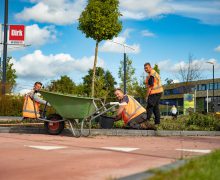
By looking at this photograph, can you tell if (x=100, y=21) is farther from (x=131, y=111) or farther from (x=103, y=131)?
(x=103, y=131)

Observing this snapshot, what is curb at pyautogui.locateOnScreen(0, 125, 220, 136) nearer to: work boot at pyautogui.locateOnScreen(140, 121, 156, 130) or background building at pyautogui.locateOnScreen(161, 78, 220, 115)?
work boot at pyautogui.locateOnScreen(140, 121, 156, 130)

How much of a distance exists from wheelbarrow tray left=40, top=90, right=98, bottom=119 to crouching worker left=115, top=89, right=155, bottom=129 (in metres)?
1.09

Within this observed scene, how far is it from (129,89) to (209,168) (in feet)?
125

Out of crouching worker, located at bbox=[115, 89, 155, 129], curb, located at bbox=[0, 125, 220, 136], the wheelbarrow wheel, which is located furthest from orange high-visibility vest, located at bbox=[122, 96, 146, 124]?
the wheelbarrow wheel

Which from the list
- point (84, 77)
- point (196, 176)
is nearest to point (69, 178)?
point (196, 176)

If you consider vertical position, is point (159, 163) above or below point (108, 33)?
below

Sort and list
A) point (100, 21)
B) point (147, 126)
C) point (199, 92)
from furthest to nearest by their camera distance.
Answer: point (199, 92), point (100, 21), point (147, 126)

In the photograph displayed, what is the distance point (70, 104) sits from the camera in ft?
31.1

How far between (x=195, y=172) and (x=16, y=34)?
23.4 meters

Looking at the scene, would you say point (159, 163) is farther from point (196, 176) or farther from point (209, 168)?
point (196, 176)

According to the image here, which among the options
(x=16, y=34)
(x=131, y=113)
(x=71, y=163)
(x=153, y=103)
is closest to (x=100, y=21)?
(x=16, y=34)

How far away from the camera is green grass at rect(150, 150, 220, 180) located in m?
3.44

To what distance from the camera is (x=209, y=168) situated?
3.94 meters

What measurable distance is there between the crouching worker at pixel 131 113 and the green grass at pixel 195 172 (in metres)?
6.18
